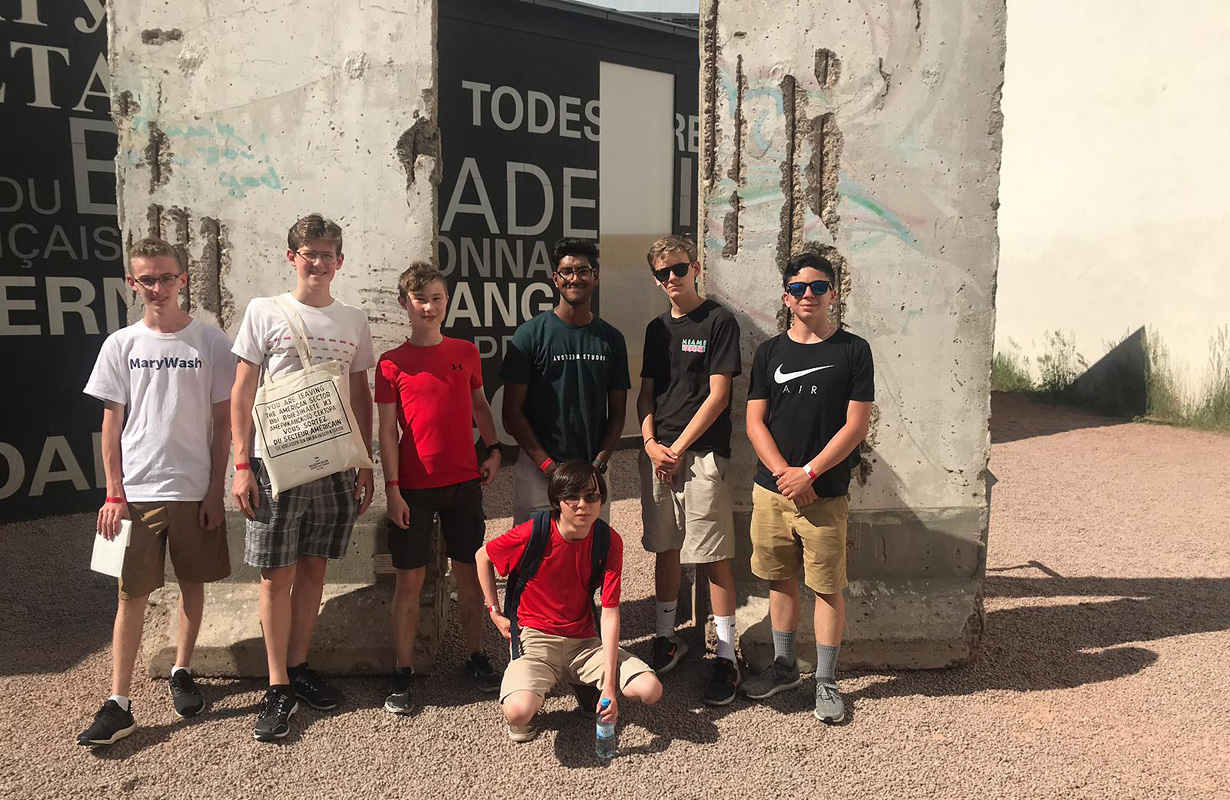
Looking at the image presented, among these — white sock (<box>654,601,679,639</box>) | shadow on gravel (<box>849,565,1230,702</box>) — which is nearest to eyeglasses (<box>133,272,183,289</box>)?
white sock (<box>654,601,679,639</box>)

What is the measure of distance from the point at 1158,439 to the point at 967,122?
7.76m

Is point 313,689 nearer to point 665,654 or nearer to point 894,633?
point 665,654

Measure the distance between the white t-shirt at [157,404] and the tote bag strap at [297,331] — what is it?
1.26 feet

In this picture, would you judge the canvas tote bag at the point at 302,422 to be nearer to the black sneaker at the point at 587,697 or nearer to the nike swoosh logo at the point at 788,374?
the black sneaker at the point at 587,697

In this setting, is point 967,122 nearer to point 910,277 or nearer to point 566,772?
point 910,277

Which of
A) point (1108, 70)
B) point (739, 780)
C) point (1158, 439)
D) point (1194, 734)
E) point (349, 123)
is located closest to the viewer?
point (739, 780)

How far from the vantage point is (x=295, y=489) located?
Answer: 349cm

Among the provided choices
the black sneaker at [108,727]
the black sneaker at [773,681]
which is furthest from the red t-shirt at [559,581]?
the black sneaker at [108,727]

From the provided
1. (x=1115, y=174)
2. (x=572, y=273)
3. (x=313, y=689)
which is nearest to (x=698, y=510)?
(x=572, y=273)

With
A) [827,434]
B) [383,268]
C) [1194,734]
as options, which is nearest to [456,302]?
[383,268]

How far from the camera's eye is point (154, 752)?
3.34m

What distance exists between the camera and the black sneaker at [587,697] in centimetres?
359

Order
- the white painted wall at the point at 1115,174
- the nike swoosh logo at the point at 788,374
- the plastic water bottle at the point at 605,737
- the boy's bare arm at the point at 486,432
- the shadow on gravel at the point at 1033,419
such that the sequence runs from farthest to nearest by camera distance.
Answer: the shadow on gravel at the point at 1033,419, the white painted wall at the point at 1115,174, the boy's bare arm at the point at 486,432, the nike swoosh logo at the point at 788,374, the plastic water bottle at the point at 605,737

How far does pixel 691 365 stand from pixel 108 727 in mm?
2695
